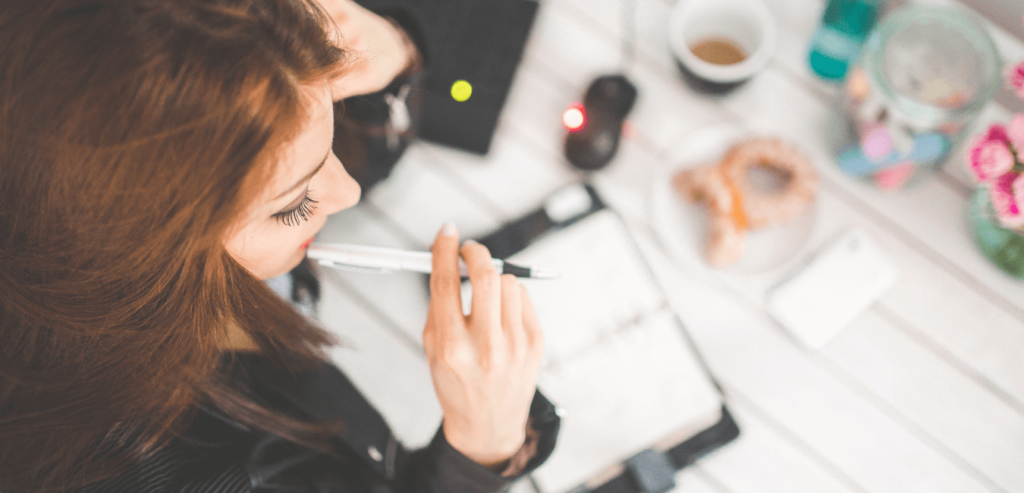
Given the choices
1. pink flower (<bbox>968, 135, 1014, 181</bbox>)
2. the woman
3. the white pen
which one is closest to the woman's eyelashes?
the woman

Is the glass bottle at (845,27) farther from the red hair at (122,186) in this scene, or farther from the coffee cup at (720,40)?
the red hair at (122,186)

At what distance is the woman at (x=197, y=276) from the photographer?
1.07 ft

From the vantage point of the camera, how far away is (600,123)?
74 centimetres

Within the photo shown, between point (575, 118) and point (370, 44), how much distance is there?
268mm

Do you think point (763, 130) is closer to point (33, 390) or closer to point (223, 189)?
point (223, 189)

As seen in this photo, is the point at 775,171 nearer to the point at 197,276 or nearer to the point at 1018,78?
the point at 1018,78

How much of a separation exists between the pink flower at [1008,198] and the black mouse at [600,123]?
390mm

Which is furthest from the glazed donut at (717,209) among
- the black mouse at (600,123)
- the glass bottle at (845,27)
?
the glass bottle at (845,27)

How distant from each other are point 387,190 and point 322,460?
0.36m

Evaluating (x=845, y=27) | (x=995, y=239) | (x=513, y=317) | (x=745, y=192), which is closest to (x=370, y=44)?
(x=513, y=317)

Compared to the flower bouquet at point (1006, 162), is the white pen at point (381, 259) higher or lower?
lower

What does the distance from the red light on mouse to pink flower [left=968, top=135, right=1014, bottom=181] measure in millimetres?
403

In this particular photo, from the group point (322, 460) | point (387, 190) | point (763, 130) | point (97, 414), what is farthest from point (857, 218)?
point (97, 414)

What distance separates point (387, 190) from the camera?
818 millimetres
